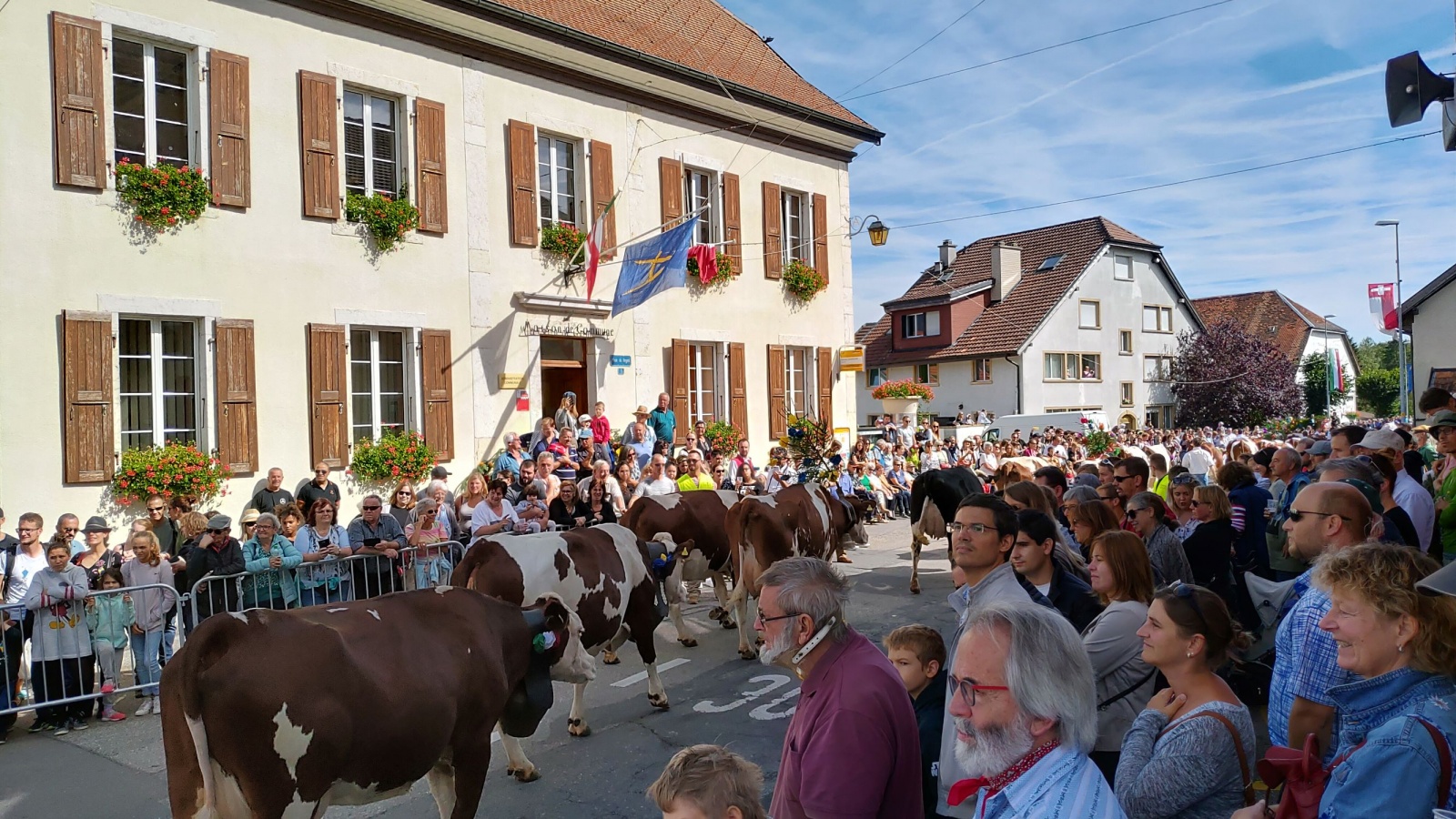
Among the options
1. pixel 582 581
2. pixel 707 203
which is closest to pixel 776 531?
pixel 582 581

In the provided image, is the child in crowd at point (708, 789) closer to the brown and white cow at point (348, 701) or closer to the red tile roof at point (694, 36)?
the brown and white cow at point (348, 701)

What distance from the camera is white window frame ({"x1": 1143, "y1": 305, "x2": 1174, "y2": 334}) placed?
39875mm

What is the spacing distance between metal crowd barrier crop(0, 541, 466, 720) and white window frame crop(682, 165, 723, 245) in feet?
31.7

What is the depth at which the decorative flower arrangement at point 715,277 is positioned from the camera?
16984 millimetres

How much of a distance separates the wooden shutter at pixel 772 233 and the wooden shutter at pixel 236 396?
986 cm

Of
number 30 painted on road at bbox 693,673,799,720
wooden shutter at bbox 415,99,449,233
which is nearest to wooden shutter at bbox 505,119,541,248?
wooden shutter at bbox 415,99,449,233

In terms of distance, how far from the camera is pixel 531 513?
33.6ft

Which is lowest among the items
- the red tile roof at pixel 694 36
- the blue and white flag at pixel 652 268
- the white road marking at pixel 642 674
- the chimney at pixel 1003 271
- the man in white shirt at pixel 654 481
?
the white road marking at pixel 642 674

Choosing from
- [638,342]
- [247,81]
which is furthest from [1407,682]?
[638,342]

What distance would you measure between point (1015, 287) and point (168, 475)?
3269cm

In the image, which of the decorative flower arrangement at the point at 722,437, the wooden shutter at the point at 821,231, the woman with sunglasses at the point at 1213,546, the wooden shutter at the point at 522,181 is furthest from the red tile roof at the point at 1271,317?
the woman with sunglasses at the point at 1213,546

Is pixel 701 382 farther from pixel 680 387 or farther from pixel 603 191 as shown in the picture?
pixel 603 191

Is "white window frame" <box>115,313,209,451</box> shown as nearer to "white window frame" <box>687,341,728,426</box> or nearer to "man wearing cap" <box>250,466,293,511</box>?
"man wearing cap" <box>250,466,293,511</box>

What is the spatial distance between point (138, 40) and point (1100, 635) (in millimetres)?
12345
